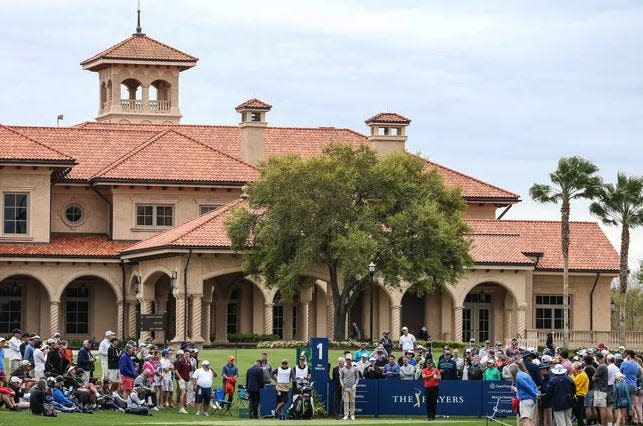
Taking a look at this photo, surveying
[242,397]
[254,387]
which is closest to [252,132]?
[242,397]

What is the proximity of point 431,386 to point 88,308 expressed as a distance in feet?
109

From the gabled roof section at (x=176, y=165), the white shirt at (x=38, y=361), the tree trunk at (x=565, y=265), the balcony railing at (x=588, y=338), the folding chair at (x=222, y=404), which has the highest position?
the gabled roof section at (x=176, y=165)

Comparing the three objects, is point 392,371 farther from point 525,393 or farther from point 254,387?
point 525,393

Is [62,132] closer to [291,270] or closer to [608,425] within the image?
[291,270]

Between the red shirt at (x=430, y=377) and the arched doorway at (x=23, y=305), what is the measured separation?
1249 inches

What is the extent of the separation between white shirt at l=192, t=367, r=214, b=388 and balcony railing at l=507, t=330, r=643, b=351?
2892 centimetres

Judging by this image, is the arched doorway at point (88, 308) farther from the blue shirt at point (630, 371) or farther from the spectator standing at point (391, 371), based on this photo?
the blue shirt at point (630, 371)

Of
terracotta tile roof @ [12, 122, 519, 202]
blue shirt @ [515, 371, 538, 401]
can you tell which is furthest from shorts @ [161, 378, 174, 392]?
terracotta tile roof @ [12, 122, 519, 202]

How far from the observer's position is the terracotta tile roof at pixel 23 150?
7562 centimetres

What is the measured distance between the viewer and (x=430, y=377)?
156 feet

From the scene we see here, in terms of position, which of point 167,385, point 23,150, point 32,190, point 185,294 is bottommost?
point 167,385

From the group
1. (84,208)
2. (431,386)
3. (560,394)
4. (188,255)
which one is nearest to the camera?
(560,394)

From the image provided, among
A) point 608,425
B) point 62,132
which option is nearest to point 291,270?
point 62,132

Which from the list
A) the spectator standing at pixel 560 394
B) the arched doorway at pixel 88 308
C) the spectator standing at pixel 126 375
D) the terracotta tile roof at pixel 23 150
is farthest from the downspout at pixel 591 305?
the spectator standing at pixel 560 394
